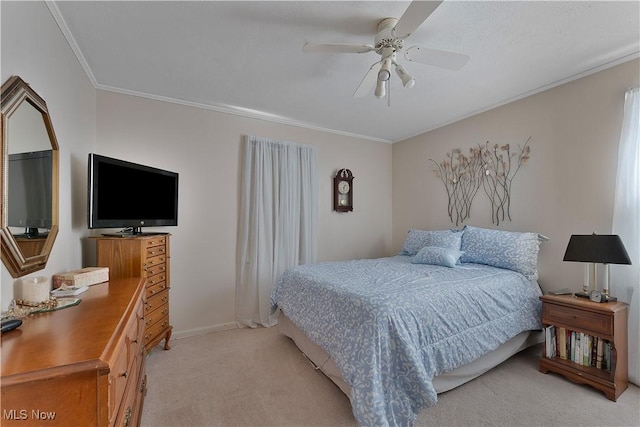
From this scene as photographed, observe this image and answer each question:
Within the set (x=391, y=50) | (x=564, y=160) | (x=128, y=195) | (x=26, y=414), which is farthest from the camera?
(x=564, y=160)

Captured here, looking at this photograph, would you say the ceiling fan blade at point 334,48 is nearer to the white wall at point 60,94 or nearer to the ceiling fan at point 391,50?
the ceiling fan at point 391,50

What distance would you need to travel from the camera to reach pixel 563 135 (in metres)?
2.54

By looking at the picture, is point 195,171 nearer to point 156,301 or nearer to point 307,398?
point 156,301

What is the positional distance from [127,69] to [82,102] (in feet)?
1.48

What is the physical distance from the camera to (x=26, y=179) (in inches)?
49.8

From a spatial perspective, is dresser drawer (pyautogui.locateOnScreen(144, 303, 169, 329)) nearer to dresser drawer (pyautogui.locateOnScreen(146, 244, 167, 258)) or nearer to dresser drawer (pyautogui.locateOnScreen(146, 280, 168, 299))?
dresser drawer (pyautogui.locateOnScreen(146, 280, 168, 299))

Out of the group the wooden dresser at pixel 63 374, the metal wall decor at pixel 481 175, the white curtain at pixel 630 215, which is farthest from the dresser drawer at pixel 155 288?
the white curtain at pixel 630 215

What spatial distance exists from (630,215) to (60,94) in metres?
4.16

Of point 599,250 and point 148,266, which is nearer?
point 599,250

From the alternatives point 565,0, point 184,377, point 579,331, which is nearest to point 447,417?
point 579,331

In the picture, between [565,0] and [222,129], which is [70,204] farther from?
[565,0]

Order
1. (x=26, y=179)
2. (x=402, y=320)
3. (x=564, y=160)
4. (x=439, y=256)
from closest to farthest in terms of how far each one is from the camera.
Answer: (x=26, y=179) → (x=402, y=320) → (x=564, y=160) → (x=439, y=256)

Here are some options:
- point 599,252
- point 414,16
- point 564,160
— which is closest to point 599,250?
point 599,252

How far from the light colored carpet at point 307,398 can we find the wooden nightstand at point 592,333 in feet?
0.28
